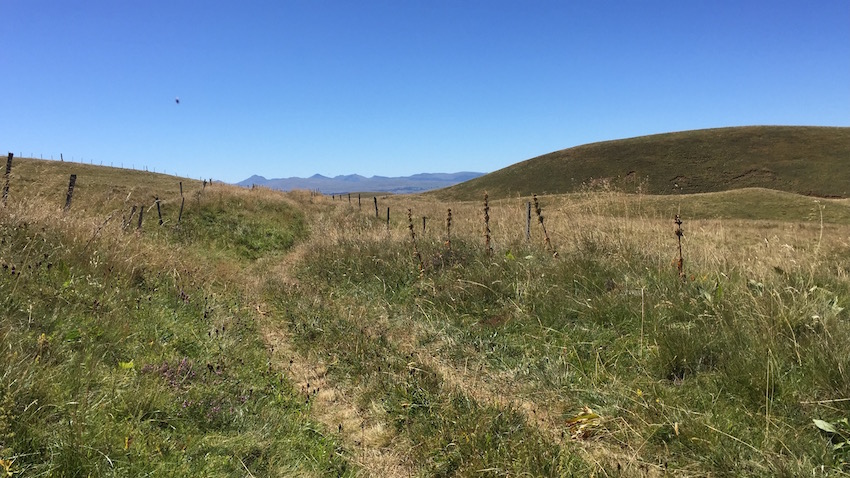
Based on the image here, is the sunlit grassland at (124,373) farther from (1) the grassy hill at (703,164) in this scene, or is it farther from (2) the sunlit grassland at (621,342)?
(1) the grassy hill at (703,164)

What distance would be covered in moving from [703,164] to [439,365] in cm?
9153

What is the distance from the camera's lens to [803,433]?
8.83 ft

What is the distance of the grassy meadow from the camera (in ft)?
8.59

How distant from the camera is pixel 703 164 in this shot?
259 ft

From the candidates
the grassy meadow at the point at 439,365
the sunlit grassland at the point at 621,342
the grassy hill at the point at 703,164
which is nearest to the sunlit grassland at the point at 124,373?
the grassy meadow at the point at 439,365

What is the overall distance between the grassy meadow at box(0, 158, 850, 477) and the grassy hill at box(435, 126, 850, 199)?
65603mm

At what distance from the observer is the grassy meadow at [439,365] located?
2.62 meters

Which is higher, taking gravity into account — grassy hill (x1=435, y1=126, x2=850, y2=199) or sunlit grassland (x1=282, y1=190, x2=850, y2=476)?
grassy hill (x1=435, y1=126, x2=850, y2=199)

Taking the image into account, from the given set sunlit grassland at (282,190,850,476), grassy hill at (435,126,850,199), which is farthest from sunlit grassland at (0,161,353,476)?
grassy hill at (435,126,850,199)

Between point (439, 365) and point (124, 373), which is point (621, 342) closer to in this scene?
point (439, 365)

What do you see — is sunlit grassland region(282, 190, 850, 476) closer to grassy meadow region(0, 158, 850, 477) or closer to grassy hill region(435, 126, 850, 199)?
grassy meadow region(0, 158, 850, 477)

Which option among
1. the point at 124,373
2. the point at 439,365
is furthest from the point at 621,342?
the point at 124,373

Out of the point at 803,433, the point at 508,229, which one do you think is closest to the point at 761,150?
the point at 508,229

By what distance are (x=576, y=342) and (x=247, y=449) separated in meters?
3.14
